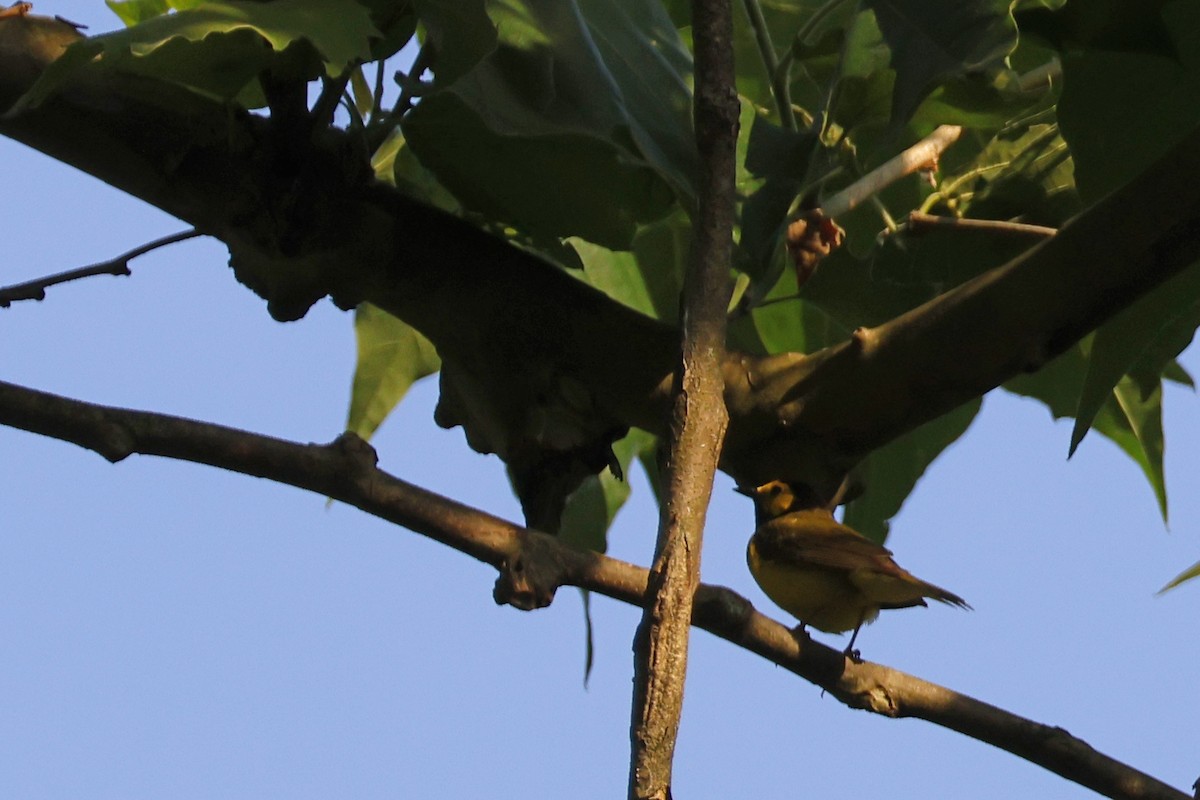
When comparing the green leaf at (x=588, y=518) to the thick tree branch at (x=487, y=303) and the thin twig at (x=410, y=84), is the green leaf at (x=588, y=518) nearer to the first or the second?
the thick tree branch at (x=487, y=303)

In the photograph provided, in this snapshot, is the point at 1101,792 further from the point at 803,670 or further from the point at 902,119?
the point at 902,119

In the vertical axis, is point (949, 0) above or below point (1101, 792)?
above

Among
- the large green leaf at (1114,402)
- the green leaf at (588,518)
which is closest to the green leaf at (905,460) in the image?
the large green leaf at (1114,402)

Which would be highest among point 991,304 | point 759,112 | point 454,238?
point 759,112

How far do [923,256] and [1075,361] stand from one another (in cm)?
20

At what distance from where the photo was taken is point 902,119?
2.57 ft

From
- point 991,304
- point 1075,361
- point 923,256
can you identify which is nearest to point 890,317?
point 923,256

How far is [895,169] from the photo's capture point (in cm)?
92

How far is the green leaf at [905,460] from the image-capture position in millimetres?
1109

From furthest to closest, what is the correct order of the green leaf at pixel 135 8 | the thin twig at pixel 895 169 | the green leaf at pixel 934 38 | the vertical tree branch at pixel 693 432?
1. the green leaf at pixel 135 8
2. the thin twig at pixel 895 169
3. the green leaf at pixel 934 38
4. the vertical tree branch at pixel 693 432

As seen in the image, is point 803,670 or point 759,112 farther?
point 759,112

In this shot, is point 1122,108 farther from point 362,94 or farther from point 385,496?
point 362,94

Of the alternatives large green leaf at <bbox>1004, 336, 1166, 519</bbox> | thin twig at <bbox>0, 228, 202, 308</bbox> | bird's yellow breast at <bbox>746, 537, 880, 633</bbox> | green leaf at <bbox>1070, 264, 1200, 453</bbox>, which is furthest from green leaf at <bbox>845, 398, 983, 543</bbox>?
thin twig at <bbox>0, 228, 202, 308</bbox>

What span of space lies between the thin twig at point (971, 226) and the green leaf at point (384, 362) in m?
0.44
